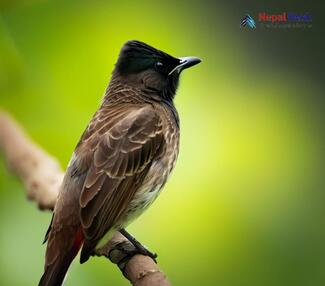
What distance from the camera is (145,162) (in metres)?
2.43

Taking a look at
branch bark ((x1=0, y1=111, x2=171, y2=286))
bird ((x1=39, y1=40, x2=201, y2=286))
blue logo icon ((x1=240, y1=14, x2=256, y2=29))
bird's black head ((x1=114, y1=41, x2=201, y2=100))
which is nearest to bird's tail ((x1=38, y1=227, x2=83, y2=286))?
bird ((x1=39, y1=40, x2=201, y2=286))

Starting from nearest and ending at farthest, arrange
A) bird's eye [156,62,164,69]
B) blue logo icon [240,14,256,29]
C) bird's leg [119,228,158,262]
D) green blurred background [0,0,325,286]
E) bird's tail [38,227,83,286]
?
1. bird's tail [38,227,83,286]
2. bird's leg [119,228,158,262]
3. green blurred background [0,0,325,286]
4. bird's eye [156,62,164,69]
5. blue logo icon [240,14,256,29]

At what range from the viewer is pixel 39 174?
8.32 ft

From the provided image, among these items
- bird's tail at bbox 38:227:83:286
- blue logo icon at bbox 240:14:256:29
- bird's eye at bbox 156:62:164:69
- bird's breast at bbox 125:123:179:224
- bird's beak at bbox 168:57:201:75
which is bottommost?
bird's tail at bbox 38:227:83:286

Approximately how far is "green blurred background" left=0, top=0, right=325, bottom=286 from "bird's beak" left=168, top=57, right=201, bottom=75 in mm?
111

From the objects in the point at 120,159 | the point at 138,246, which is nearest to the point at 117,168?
the point at 120,159

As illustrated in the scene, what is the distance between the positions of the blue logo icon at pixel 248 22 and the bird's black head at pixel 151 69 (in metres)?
0.41

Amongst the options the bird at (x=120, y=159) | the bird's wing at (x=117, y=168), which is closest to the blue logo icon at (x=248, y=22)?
the bird at (x=120, y=159)

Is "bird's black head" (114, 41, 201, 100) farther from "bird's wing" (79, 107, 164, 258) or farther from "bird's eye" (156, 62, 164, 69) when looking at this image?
"bird's wing" (79, 107, 164, 258)

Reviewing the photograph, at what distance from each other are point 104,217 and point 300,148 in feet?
2.87

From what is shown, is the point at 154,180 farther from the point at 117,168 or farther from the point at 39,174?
the point at 39,174

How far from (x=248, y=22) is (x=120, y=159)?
0.86 meters

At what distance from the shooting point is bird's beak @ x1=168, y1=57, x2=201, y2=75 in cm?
255

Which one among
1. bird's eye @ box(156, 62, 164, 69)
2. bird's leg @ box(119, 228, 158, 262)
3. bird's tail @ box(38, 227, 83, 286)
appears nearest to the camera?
bird's tail @ box(38, 227, 83, 286)
